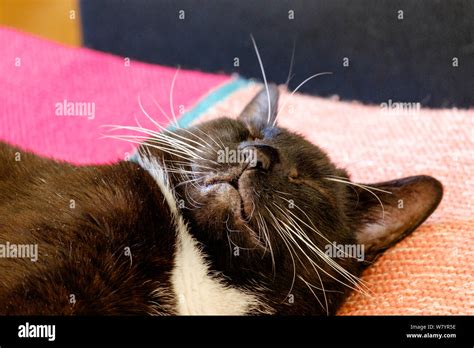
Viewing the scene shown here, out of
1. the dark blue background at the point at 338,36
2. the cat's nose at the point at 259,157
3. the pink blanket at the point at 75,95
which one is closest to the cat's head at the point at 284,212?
the cat's nose at the point at 259,157

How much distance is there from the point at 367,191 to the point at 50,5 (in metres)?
0.84

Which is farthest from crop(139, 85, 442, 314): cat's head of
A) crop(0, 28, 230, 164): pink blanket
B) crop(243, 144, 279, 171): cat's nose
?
crop(0, 28, 230, 164): pink blanket

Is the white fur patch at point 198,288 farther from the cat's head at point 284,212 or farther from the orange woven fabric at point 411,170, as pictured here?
the orange woven fabric at point 411,170

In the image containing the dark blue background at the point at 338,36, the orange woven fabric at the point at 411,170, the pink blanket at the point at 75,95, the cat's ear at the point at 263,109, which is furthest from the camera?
the pink blanket at the point at 75,95

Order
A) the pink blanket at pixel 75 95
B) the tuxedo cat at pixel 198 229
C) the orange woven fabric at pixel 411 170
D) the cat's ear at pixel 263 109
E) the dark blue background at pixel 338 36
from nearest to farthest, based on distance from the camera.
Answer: the tuxedo cat at pixel 198 229
the orange woven fabric at pixel 411 170
the cat's ear at pixel 263 109
the dark blue background at pixel 338 36
the pink blanket at pixel 75 95

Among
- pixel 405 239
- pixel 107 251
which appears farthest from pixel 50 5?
pixel 405 239

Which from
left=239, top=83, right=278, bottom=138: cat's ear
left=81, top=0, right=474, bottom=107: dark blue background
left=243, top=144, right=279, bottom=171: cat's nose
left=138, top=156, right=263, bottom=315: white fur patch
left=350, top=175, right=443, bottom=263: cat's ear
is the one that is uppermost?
left=81, top=0, right=474, bottom=107: dark blue background

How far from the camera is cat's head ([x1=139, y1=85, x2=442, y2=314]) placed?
864 millimetres

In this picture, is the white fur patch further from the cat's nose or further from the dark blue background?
the dark blue background

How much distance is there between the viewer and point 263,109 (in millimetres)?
1169

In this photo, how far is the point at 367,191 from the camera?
1.01 meters

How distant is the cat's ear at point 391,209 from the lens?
0.95 meters

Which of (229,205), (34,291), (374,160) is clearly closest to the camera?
(34,291)

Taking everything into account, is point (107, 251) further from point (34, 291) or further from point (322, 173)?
point (322, 173)
